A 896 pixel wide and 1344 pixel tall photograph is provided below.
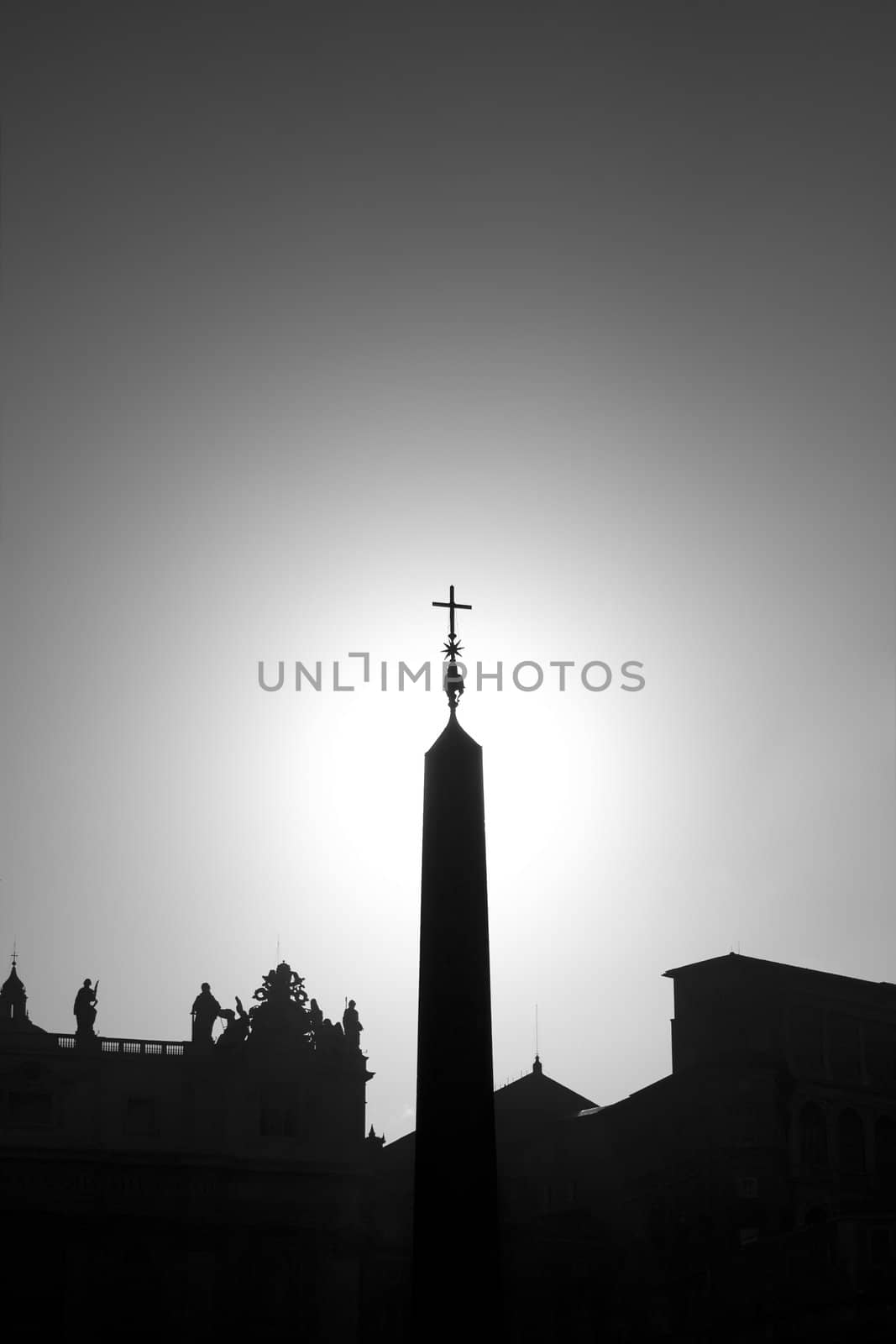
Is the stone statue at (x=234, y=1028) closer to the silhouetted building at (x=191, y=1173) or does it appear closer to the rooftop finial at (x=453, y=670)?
the silhouetted building at (x=191, y=1173)

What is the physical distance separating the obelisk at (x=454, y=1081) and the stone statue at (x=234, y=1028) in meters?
40.0

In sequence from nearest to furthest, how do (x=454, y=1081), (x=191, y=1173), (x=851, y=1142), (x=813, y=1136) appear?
(x=454, y=1081) < (x=191, y=1173) < (x=813, y=1136) < (x=851, y=1142)

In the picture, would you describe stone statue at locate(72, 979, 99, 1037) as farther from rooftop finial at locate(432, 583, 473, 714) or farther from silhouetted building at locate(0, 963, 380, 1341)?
rooftop finial at locate(432, 583, 473, 714)

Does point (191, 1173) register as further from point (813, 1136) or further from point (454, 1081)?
point (454, 1081)

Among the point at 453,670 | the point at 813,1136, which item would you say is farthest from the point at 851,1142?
the point at 453,670

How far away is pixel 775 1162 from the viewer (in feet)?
187

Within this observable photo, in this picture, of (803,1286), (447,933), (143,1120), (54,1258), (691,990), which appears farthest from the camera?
(691,990)

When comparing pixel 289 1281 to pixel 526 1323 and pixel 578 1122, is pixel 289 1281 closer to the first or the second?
pixel 526 1323

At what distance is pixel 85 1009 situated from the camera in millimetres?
58688

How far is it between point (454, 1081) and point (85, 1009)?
41.0 metres

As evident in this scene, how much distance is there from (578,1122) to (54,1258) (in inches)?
820

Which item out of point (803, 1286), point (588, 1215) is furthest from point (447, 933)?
point (588, 1215)

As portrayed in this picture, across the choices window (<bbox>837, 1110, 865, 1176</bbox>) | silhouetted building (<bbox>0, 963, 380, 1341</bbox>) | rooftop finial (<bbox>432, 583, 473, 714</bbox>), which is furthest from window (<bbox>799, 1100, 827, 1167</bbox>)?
rooftop finial (<bbox>432, 583, 473, 714</bbox>)

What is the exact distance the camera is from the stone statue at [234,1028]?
59.8 metres
